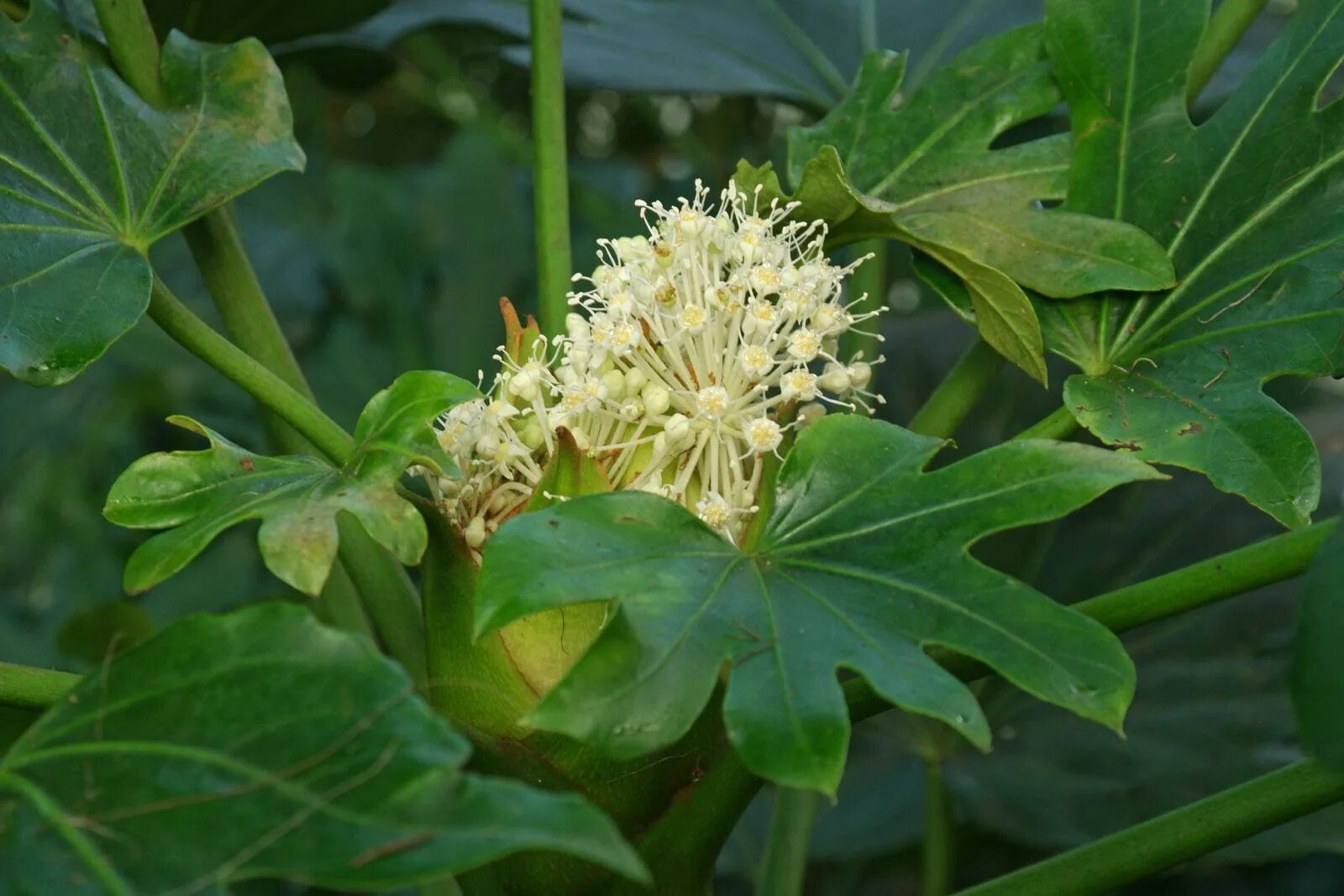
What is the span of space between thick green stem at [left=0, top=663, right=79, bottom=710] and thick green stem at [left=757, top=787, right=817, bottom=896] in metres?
0.49

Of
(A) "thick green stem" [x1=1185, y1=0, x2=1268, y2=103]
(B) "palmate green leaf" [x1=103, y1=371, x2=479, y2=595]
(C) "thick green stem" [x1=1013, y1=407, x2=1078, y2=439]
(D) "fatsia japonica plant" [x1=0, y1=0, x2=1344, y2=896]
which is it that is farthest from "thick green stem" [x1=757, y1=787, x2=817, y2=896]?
(A) "thick green stem" [x1=1185, y1=0, x2=1268, y2=103]

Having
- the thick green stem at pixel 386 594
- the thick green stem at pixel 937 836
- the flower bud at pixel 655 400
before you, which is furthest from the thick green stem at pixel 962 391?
the thick green stem at pixel 937 836

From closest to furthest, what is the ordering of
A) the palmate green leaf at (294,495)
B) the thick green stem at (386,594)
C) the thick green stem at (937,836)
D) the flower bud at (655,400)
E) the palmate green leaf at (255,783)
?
1. the palmate green leaf at (255,783)
2. the palmate green leaf at (294,495)
3. the flower bud at (655,400)
4. the thick green stem at (386,594)
5. the thick green stem at (937,836)

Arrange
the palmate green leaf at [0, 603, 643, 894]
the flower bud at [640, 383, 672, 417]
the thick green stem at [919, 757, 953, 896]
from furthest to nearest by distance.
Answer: the thick green stem at [919, 757, 953, 896] → the flower bud at [640, 383, 672, 417] → the palmate green leaf at [0, 603, 643, 894]

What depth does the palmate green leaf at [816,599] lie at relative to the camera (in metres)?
0.49

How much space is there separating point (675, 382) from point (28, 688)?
0.34m

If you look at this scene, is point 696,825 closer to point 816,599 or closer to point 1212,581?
point 816,599

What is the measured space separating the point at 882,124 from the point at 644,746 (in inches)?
20.9

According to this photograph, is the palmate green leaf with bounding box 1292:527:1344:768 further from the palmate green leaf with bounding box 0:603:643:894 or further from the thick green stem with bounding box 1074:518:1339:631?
the palmate green leaf with bounding box 0:603:643:894

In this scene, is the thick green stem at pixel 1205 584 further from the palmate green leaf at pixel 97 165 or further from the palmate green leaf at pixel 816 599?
the palmate green leaf at pixel 97 165

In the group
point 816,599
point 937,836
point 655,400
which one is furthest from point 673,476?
point 937,836

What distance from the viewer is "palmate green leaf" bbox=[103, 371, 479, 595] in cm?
55

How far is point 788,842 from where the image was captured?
910 mm

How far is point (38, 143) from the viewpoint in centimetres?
78
